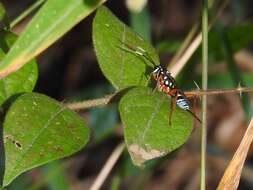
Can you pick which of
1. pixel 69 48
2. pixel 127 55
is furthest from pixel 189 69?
pixel 69 48

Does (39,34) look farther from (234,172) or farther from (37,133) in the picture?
(234,172)

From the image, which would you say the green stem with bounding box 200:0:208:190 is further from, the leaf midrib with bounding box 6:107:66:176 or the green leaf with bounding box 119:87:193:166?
the leaf midrib with bounding box 6:107:66:176

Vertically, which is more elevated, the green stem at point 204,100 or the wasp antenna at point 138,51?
the wasp antenna at point 138,51

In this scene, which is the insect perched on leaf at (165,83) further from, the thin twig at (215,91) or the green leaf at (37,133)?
the green leaf at (37,133)

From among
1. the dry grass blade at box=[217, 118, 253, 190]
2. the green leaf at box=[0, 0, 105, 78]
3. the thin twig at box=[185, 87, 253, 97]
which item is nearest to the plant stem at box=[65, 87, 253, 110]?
the thin twig at box=[185, 87, 253, 97]

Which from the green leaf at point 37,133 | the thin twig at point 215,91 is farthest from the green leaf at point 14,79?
the thin twig at point 215,91

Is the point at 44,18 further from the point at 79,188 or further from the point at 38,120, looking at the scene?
the point at 79,188

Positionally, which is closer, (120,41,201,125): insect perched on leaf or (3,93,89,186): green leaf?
(3,93,89,186): green leaf

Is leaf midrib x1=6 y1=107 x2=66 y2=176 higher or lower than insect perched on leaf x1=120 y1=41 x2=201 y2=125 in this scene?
higher
